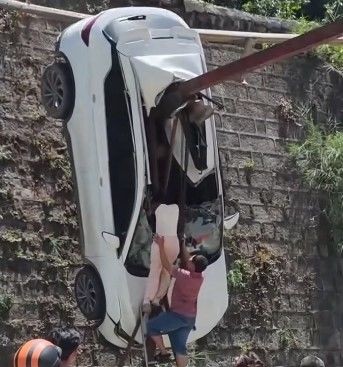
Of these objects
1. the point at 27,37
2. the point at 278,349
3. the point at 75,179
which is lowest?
the point at 278,349

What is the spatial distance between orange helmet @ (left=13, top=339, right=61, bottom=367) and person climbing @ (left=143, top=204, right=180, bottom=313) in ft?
4.77

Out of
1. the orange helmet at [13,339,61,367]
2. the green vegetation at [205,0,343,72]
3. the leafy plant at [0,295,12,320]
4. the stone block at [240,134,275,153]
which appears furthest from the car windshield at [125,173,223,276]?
the green vegetation at [205,0,343,72]

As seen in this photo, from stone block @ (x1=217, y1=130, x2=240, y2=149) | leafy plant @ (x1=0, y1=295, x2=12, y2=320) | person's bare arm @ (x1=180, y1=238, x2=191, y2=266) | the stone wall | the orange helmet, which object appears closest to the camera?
the orange helmet

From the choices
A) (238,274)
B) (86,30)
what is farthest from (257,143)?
(86,30)

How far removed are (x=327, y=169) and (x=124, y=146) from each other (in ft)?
12.0

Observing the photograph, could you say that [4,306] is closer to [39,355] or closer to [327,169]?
[39,355]

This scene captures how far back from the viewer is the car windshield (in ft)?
22.7

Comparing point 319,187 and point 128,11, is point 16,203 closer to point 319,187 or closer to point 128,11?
point 128,11

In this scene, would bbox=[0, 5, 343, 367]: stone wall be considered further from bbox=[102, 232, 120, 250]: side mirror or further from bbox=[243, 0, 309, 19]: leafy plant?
bbox=[102, 232, 120, 250]: side mirror

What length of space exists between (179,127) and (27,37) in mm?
2003

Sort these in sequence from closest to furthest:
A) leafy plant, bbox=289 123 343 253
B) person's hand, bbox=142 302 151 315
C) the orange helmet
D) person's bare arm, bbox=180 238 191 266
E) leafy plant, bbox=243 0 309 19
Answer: the orange helmet, person's hand, bbox=142 302 151 315, person's bare arm, bbox=180 238 191 266, leafy plant, bbox=289 123 343 253, leafy plant, bbox=243 0 309 19

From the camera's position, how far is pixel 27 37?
8523 millimetres

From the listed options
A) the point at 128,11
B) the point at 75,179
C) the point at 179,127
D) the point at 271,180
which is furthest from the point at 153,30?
the point at 271,180

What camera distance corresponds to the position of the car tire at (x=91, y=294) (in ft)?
22.6
